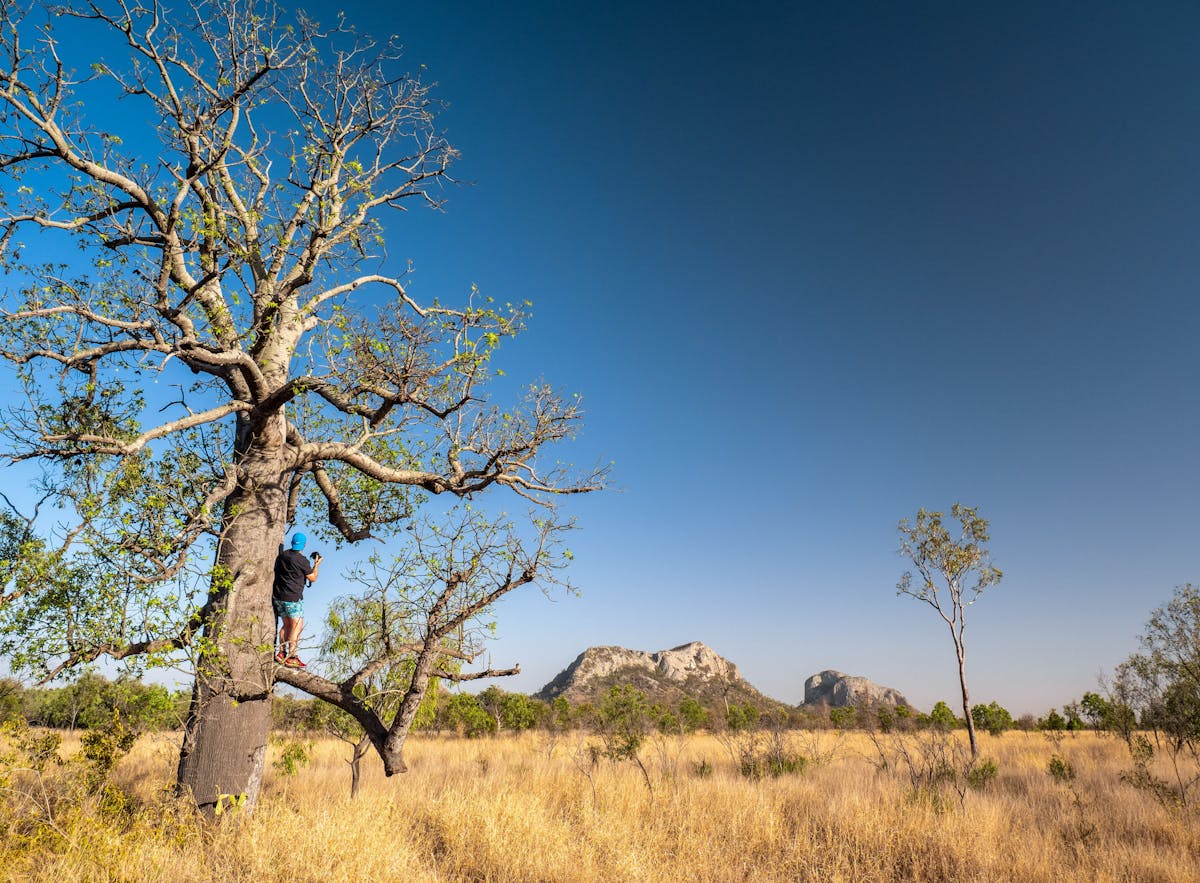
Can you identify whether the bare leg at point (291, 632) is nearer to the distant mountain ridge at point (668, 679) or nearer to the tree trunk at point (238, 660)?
the tree trunk at point (238, 660)

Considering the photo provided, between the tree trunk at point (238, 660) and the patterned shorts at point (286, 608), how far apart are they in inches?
13.8

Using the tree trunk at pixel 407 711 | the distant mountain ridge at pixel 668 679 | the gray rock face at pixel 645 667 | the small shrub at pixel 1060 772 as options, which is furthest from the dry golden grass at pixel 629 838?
Answer: the gray rock face at pixel 645 667

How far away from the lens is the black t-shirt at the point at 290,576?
6.72 meters

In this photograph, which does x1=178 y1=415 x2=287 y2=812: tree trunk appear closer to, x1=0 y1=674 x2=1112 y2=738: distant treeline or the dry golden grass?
the dry golden grass

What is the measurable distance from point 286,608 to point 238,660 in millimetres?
926

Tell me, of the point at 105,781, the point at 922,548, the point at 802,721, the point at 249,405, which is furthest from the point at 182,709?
the point at 802,721

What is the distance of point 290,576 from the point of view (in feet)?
22.2

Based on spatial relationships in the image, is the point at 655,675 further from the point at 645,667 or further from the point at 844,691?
the point at 844,691

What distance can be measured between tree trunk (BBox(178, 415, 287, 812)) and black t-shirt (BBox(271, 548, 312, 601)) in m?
0.31

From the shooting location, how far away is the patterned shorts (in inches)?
266

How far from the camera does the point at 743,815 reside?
25.5 ft

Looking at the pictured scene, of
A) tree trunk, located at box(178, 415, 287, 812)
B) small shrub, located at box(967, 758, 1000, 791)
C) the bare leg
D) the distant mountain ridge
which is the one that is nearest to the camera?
tree trunk, located at box(178, 415, 287, 812)

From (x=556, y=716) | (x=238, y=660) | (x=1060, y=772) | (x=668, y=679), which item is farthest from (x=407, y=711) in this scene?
(x=668, y=679)

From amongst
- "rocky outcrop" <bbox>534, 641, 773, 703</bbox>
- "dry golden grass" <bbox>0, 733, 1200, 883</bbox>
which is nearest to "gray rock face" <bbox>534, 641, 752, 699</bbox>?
"rocky outcrop" <bbox>534, 641, 773, 703</bbox>
